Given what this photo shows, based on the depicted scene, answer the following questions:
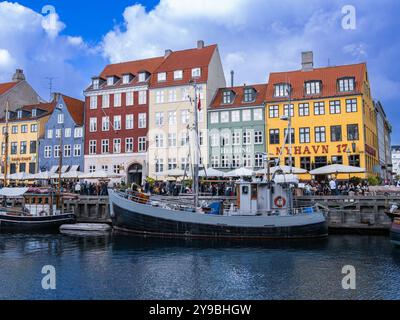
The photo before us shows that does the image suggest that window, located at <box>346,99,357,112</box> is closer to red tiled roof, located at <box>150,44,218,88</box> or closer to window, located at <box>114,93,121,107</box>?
red tiled roof, located at <box>150,44,218,88</box>

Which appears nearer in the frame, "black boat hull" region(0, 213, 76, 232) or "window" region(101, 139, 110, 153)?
"black boat hull" region(0, 213, 76, 232)

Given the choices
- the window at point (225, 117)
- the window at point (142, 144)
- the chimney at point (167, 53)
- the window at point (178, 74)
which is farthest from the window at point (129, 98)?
the window at point (225, 117)

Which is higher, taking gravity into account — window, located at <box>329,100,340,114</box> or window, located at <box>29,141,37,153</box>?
window, located at <box>329,100,340,114</box>

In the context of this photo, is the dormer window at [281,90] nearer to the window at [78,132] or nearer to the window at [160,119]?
the window at [160,119]

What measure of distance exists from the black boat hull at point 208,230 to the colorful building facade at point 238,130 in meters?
19.8

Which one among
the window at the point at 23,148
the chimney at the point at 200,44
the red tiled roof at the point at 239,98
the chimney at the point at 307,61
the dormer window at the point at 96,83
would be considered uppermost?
the chimney at the point at 200,44

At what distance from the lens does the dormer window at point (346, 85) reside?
43906 millimetres

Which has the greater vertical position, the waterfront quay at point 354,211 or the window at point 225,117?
the window at point 225,117

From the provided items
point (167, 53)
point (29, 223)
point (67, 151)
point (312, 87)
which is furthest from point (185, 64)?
point (29, 223)

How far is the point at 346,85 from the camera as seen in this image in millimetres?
44156

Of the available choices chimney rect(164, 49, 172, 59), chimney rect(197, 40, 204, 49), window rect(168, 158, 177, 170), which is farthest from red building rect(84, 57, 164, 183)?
chimney rect(197, 40, 204, 49)

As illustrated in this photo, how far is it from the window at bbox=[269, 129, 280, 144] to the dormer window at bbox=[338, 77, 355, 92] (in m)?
7.89

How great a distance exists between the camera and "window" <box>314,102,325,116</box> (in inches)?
1745

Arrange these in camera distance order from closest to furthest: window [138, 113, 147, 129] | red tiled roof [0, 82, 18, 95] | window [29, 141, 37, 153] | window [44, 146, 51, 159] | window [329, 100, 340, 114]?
window [329, 100, 340, 114] < window [138, 113, 147, 129] < window [44, 146, 51, 159] < window [29, 141, 37, 153] < red tiled roof [0, 82, 18, 95]
